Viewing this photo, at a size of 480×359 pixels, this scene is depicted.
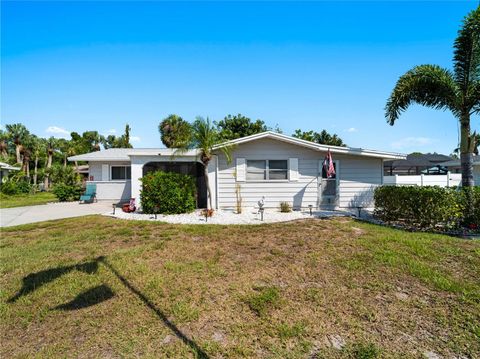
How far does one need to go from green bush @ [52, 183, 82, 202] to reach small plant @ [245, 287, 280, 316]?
1772cm

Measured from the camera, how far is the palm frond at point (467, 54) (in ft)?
25.5

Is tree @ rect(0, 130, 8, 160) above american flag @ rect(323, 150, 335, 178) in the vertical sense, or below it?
above

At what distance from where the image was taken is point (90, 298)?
146 inches

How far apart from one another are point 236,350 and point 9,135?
42.9 metres

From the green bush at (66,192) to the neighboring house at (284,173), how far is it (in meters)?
8.43

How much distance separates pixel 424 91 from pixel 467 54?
150 centimetres

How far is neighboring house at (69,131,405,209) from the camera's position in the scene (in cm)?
1135

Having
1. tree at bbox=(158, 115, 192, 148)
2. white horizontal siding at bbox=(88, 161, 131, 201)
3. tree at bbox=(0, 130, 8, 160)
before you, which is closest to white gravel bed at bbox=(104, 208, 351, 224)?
white horizontal siding at bbox=(88, 161, 131, 201)

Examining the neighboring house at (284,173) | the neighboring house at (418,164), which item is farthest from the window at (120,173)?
the neighboring house at (418,164)

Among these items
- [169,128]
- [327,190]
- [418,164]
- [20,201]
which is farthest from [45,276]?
[418,164]

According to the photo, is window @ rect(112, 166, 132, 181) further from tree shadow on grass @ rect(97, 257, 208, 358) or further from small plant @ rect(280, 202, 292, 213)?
tree shadow on grass @ rect(97, 257, 208, 358)

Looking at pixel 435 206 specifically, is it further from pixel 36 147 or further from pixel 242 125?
pixel 36 147

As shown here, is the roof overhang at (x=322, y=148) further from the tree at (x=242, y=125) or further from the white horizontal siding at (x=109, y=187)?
the tree at (x=242, y=125)

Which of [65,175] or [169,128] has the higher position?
[169,128]
